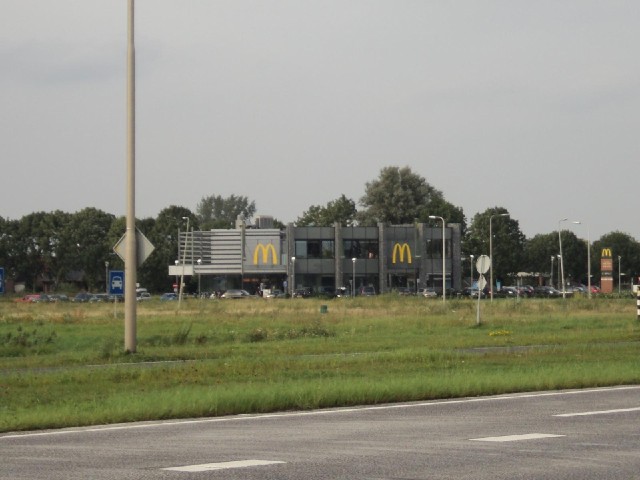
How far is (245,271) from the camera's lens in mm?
121875

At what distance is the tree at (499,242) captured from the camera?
150875 mm

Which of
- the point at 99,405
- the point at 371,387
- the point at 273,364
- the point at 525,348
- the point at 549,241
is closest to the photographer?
the point at 99,405

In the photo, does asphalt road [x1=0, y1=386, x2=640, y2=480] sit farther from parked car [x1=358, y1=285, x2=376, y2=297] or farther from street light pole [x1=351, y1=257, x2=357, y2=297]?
street light pole [x1=351, y1=257, x2=357, y2=297]

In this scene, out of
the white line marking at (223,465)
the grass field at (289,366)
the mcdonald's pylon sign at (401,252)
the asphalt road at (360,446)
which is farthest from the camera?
the mcdonald's pylon sign at (401,252)

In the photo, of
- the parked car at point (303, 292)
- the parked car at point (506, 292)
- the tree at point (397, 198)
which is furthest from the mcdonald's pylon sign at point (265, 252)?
the tree at point (397, 198)

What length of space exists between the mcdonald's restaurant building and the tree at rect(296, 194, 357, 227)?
40897 mm

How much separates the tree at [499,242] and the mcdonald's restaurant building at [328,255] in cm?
2718

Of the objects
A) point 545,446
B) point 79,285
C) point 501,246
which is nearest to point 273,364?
point 545,446

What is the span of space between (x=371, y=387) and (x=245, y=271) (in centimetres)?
10418

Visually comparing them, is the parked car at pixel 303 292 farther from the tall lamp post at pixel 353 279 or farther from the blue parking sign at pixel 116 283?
the blue parking sign at pixel 116 283

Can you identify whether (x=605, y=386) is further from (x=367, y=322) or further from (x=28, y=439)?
(x=367, y=322)

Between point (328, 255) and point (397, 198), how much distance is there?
1247 inches

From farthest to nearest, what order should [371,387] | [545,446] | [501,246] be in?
[501,246]
[371,387]
[545,446]

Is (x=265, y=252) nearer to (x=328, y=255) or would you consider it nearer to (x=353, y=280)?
(x=328, y=255)
